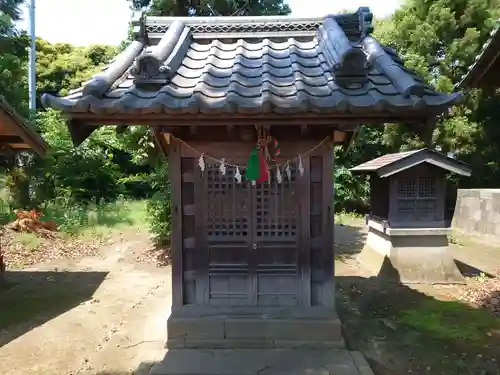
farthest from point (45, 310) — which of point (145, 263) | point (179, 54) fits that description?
point (179, 54)

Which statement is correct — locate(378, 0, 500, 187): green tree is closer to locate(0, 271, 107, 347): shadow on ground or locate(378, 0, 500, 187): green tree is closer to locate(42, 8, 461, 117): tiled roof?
locate(42, 8, 461, 117): tiled roof

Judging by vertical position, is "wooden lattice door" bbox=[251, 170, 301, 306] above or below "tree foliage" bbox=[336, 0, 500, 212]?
below

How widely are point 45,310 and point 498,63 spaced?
8.53 metres

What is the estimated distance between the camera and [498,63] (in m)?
5.91

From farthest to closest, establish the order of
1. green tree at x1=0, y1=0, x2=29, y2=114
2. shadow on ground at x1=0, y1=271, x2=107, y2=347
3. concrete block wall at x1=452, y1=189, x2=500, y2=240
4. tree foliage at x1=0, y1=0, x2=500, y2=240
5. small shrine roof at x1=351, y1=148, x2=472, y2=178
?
tree foliage at x1=0, y1=0, x2=500, y2=240
concrete block wall at x1=452, y1=189, x2=500, y2=240
green tree at x1=0, y1=0, x2=29, y2=114
small shrine roof at x1=351, y1=148, x2=472, y2=178
shadow on ground at x1=0, y1=271, x2=107, y2=347

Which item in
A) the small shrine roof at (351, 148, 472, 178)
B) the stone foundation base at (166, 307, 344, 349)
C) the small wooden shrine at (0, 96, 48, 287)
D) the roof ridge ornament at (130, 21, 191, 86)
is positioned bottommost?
the stone foundation base at (166, 307, 344, 349)

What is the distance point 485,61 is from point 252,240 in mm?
4150

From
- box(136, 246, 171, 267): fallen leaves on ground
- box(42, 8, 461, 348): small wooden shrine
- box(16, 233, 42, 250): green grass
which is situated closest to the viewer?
box(42, 8, 461, 348): small wooden shrine

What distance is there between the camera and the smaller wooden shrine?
10.1 m

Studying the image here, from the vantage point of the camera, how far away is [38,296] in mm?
8734

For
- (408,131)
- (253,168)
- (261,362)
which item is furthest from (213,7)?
(261,362)

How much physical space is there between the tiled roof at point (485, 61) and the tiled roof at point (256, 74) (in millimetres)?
1224

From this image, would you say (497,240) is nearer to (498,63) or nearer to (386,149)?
(386,149)

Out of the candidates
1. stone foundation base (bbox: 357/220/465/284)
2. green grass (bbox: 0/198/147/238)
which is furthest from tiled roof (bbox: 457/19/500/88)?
green grass (bbox: 0/198/147/238)
